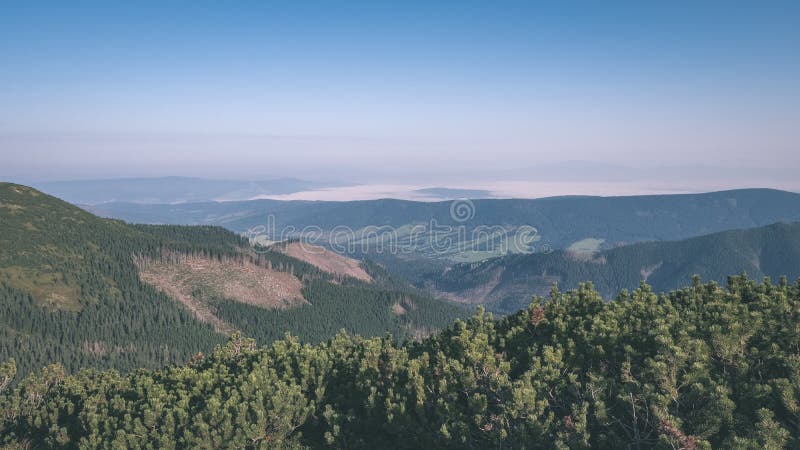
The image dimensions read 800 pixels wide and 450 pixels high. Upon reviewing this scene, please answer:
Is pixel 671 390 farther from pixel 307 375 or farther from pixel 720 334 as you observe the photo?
pixel 307 375

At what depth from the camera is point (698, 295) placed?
167 feet

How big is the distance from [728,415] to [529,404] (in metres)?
11.7

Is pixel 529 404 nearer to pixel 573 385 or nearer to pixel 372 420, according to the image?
pixel 573 385

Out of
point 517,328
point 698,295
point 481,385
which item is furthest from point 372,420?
point 698,295

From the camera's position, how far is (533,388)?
38.5 metres

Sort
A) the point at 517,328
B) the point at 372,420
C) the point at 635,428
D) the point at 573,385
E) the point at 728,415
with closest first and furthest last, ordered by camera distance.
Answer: the point at 728,415
the point at 635,428
the point at 573,385
the point at 372,420
the point at 517,328

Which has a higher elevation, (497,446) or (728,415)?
(728,415)

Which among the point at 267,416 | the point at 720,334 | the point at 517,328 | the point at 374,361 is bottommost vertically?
the point at 267,416

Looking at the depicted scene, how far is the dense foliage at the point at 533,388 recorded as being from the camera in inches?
1351

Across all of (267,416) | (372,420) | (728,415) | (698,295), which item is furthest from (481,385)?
(698,295)

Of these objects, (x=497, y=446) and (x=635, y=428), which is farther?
(x=497, y=446)

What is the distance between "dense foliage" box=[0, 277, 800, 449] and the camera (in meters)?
34.3

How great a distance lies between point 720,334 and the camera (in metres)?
37.2

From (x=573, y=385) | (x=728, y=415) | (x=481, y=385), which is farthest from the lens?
(x=481, y=385)
